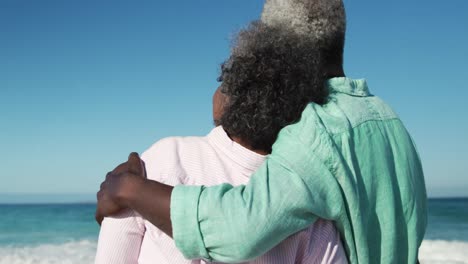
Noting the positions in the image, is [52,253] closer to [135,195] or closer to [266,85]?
[135,195]

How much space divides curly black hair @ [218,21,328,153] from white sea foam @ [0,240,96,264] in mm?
11082

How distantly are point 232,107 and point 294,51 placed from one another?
23cm

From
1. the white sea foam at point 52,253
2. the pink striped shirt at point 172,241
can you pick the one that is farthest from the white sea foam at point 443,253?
the pink striped shirt at point 172,241

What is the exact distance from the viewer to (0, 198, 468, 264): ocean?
1300 centimetres

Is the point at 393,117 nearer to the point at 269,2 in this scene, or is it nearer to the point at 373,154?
the point at 373,154

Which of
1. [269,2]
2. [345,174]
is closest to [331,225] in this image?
[345,174]

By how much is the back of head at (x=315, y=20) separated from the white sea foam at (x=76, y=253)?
33.6ft

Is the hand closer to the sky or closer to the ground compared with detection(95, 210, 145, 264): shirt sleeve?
closer to the sky

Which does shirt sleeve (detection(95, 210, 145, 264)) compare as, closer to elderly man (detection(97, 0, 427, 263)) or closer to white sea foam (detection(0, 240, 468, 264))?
elderly man (detection(97, 0, 427, 263))

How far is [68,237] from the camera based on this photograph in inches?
684

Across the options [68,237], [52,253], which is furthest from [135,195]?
[68,237]

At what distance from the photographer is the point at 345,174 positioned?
59.7 inches

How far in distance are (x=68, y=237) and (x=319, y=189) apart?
16.9 metres

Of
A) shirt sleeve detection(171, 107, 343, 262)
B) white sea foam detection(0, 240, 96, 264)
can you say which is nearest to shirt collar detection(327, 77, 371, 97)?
shirt sleeve detection(171, 107, 343, 262)
